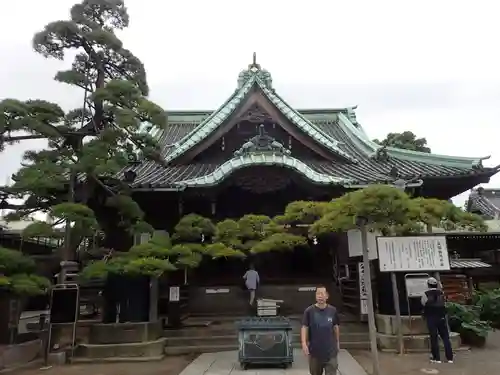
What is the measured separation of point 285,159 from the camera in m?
11.3

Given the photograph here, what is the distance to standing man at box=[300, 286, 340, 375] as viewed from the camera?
587 centimetres

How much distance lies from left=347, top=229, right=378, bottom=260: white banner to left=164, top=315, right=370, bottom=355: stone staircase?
6.07ft

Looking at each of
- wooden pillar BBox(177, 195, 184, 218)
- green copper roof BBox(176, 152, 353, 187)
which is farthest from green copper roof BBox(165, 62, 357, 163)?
green copper roof BBox(176, 152, 353, 187)

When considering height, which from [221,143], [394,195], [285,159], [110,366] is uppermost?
[221,143]

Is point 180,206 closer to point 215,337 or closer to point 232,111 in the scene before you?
point 215,337

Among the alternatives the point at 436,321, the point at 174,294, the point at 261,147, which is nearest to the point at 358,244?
the point at 436,321

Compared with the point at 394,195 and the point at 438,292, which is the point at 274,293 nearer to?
the point at 438,292

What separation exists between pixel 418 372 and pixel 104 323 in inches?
284

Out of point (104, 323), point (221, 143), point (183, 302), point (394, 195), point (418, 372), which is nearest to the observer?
point (394, 195)

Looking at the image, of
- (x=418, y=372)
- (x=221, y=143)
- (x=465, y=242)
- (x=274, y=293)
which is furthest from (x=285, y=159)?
(x=465, y=242)

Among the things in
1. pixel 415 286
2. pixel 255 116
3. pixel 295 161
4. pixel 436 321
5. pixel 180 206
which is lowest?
pixel 436 321

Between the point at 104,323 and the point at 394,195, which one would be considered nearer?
the point at 394,195

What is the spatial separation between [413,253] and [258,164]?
4.25m

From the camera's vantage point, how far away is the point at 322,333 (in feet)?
19.2
